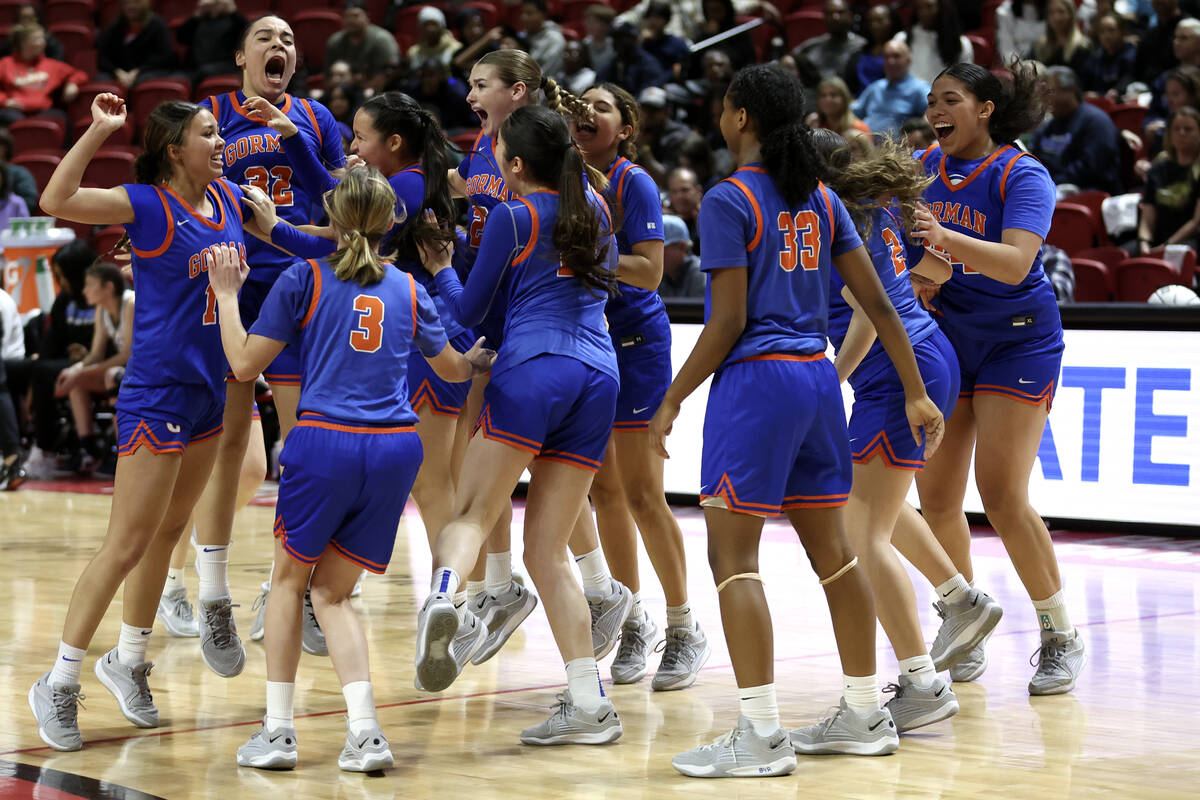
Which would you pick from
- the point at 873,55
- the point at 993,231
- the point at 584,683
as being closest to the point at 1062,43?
the point at 873,55

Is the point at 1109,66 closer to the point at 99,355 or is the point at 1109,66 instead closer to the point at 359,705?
the point at 99,355

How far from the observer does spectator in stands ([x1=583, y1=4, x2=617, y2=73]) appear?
542 inches

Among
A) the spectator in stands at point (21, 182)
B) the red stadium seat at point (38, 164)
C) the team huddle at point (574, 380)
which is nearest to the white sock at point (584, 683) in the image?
the team huddle at point (574, 380)

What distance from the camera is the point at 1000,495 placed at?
5098 millimetres

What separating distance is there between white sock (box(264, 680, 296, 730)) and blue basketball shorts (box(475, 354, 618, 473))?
0.87 metres

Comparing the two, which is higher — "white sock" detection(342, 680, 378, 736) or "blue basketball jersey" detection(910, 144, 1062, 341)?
"blue basketball jersey" detection(910, 144, 1062, 341)

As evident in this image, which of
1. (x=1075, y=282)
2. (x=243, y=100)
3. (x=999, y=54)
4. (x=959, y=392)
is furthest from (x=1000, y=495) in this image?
(x=999, y=54)

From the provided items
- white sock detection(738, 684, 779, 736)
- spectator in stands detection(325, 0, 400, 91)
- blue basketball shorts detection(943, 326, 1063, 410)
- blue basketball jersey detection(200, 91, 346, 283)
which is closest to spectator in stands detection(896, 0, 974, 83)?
spectator in stands detection(325, 0, 400, 91)

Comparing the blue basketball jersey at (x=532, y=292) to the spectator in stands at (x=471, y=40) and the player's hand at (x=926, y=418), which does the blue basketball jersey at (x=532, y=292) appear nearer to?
the player's hand at (x=926, y=418)

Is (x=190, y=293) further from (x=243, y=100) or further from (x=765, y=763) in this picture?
(x=765, y=763)

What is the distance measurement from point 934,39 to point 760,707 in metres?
9.59

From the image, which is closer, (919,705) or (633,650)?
(919,705)

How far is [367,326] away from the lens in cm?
402

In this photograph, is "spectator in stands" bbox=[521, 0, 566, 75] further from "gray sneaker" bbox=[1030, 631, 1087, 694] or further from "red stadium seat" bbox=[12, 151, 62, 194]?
"gray sneaker" bbox=[1030, 631, 1087, 694]
